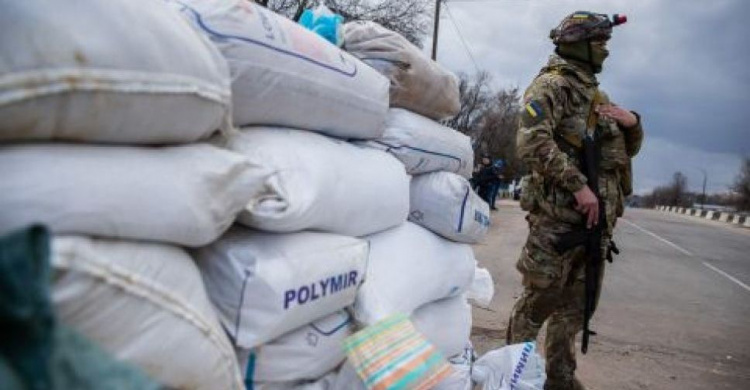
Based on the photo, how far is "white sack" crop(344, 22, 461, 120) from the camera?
6.06 feet

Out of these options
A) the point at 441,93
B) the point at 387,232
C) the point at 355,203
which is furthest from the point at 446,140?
the point at 355,203

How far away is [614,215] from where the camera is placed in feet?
8.67

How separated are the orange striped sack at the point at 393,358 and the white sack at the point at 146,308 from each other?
26cm

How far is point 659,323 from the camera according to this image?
13.8 ft

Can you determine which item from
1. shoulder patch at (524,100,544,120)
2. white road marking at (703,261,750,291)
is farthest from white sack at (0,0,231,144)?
white road marking at (703,261,750,291)

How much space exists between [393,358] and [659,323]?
3.69 metres

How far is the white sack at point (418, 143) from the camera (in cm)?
186

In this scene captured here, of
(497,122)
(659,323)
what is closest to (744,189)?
(497,122)

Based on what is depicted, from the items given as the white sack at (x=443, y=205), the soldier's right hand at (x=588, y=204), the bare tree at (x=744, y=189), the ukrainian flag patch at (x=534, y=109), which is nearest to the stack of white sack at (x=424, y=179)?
the white sack at (x=443, y=205)

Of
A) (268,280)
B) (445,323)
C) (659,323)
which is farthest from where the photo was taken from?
(659,323)

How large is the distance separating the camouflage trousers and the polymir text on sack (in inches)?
56.3

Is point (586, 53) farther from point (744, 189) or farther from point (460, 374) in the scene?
point (744, 189)

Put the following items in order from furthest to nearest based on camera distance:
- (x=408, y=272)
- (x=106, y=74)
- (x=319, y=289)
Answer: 1. (x=408, y=272)
2. (x=319, y=289)
3. (x=106, y=74)

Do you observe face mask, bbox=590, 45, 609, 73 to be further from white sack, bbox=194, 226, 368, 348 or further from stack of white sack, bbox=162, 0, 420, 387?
white sack, bbox=194, 226, 368, 348
